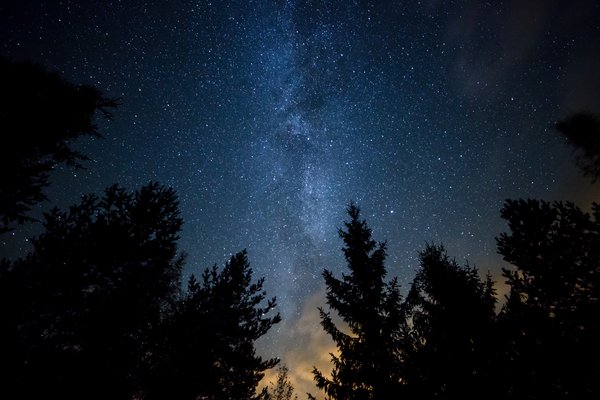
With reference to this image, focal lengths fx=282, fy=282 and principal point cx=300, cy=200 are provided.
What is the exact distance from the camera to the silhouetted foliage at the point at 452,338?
358 inches

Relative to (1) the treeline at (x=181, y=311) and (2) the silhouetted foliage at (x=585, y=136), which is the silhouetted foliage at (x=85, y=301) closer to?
(1) the treeline at (x=181, y=311)

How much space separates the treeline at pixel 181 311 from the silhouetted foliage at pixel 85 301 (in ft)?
0.10

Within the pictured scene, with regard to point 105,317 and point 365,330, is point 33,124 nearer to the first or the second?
point 105,317

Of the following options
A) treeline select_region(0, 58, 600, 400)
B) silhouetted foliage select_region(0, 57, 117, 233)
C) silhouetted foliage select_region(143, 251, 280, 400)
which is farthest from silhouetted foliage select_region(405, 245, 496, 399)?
silhouetted foliage select_region(0, 57, 117, 233)

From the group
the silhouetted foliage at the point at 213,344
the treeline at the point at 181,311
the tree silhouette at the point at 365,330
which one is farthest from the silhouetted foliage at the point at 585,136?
the silhouetted foliage at the point at 213,344

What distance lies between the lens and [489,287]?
10703mm

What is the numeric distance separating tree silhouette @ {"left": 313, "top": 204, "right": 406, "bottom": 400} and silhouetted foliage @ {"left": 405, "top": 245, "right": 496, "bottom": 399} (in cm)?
63

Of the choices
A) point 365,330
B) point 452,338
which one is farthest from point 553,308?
point 365,330

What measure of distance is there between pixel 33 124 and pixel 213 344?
30.7ft

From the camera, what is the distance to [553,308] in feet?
26.8

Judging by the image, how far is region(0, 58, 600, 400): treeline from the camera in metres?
6.81

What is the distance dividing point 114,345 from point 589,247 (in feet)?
43.8

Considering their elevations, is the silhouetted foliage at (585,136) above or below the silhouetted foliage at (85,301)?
above

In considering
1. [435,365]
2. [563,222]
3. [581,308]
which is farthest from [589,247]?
[435,365]
